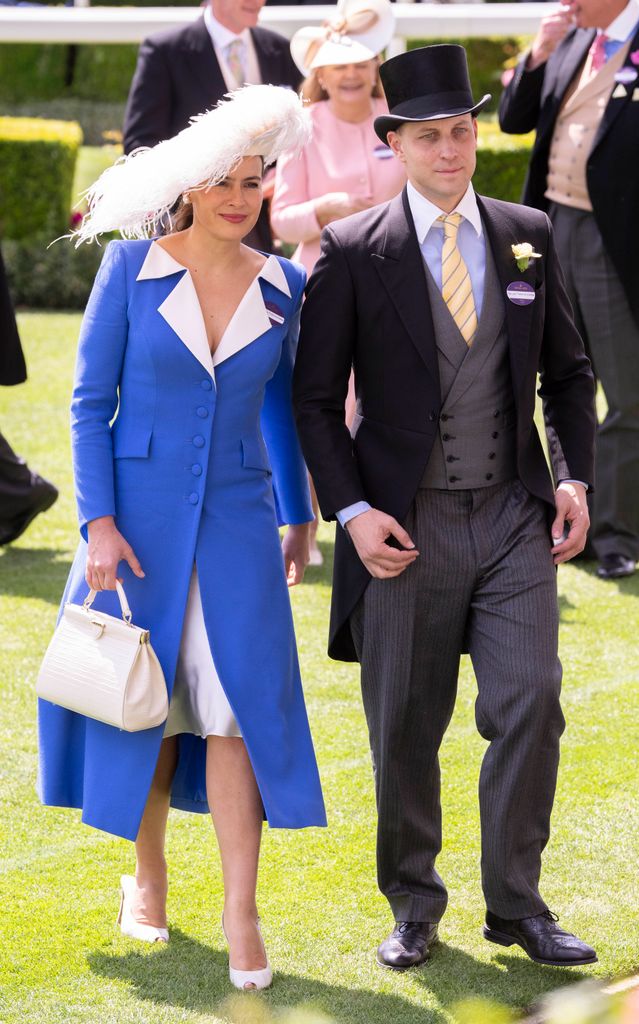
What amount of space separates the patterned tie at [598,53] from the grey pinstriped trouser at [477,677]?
10.7ft

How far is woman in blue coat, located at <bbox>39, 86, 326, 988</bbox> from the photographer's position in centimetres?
354

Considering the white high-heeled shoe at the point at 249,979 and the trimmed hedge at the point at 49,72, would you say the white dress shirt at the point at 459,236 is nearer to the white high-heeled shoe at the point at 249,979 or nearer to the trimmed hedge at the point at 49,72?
the white high-heeled shoe at the point at 249,979

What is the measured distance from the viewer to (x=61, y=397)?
9.81 m

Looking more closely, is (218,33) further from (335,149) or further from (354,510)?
(354,510)

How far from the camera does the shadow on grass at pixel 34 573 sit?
6.58m

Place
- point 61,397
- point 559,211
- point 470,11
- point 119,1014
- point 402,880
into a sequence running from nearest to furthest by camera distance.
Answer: point 119,1014
point 402,880
point 559,211
point 470,11
point 61,397

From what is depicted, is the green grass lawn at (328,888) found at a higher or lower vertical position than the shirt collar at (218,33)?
lower

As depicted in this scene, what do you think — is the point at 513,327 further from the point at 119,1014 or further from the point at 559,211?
the point at 559,211

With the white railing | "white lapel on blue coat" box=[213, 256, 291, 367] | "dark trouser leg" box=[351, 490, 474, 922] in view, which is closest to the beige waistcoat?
the white railing

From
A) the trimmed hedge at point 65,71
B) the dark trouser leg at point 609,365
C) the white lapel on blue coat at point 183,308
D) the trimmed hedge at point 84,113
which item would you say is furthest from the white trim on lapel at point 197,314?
the trimmed hedge at point 65,71

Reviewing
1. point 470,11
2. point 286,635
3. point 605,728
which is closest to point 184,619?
point 286,635

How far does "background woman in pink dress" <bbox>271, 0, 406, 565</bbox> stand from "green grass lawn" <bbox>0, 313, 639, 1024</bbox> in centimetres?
165

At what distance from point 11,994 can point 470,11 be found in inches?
260

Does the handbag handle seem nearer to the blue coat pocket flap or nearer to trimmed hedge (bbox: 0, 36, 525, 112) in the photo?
the blue coat pocket flap
